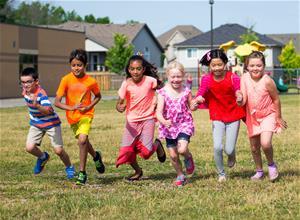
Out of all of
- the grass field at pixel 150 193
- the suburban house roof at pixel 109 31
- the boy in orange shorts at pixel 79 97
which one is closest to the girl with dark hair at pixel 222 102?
the grass field at pixel 150 193

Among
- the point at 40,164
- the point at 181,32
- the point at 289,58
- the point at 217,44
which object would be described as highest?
the point at 181,32

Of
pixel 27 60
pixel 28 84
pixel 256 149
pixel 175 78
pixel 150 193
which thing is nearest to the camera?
pixel 150 193

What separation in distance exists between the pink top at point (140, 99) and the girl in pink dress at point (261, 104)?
121 centimetres

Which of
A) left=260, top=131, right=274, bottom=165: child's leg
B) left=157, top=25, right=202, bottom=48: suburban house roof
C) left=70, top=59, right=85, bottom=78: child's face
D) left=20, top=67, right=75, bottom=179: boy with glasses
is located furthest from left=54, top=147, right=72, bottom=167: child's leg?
left=157, top=25, right=202, bottom=48: suburban house roof

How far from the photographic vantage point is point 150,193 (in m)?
7.46

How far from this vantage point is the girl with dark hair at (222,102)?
8484 millimetres

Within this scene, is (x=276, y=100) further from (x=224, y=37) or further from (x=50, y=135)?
(x=224, y=37)

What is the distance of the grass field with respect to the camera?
6258 millimetres

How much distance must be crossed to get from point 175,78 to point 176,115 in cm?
48

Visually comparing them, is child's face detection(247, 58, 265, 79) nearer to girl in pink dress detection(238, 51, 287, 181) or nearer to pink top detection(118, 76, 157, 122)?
girl in pink dress detection(238, 51, 287, 181)

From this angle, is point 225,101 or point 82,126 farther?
point 82,126

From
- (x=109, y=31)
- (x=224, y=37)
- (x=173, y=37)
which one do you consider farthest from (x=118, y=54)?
(x=173, y=37)

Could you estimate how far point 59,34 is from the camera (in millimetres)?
52000

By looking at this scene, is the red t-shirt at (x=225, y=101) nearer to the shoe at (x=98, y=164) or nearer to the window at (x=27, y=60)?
the shoe at (x=98, y=164)
